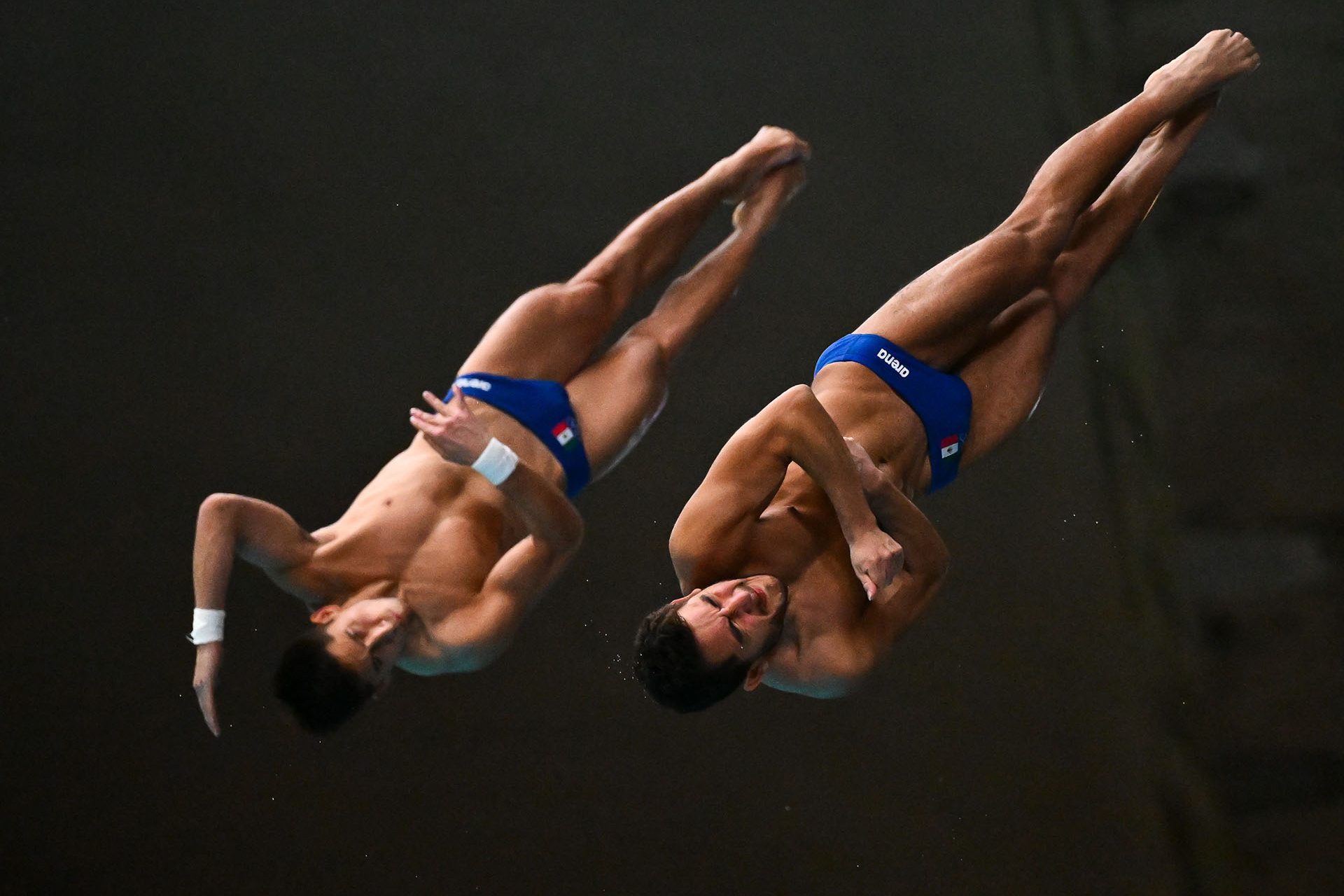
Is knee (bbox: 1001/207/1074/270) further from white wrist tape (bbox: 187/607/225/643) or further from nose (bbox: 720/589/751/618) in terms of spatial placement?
white wrist tape (bbox: 187/607/225/643)

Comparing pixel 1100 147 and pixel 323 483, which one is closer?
pixel 1100 147

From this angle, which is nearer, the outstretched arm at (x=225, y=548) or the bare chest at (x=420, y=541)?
the outstretched arm at (x=225, y=548)

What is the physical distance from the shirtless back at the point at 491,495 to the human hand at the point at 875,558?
649 millimetres

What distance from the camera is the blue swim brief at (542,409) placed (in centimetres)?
291

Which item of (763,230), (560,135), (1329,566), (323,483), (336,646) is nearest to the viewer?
(336,646)

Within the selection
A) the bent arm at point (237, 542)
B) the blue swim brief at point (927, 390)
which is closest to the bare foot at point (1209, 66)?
the blue swim brief at point (927, 390)

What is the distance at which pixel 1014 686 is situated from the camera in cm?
405

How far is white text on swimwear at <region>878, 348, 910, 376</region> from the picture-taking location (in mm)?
2629

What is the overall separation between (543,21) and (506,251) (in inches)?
30.7

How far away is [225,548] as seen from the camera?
8.32 ft

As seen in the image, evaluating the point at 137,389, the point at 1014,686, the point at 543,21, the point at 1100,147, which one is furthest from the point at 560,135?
the point at 1014,686

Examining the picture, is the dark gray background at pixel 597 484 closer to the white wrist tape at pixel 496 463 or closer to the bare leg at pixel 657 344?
the bare leg at pixel 657 344

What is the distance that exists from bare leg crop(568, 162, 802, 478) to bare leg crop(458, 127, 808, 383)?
0.05m

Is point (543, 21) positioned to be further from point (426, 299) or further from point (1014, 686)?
point (1014, 686)
